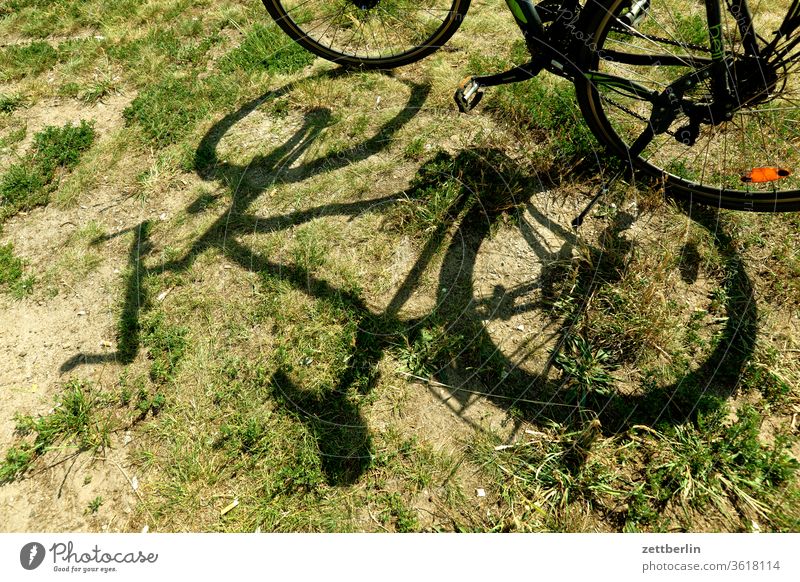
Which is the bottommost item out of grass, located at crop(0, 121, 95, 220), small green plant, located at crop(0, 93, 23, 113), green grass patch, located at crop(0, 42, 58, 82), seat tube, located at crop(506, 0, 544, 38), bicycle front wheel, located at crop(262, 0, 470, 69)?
grass, located at crop(0, 121, 95, 220)

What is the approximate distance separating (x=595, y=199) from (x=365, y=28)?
9.86ft

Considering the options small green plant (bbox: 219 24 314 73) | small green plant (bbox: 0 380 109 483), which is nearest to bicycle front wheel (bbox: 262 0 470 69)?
small green plant (bbox: 219 24 314 73)

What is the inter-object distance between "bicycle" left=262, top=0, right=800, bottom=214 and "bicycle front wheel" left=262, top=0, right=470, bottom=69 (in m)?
0.01

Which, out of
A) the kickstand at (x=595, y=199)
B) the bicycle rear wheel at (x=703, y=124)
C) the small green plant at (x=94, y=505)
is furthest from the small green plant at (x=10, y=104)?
the kickstand at (x=595, y=199)

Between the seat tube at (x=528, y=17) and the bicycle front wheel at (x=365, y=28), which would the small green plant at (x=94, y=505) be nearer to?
the seat tube at (x=528, y=17)

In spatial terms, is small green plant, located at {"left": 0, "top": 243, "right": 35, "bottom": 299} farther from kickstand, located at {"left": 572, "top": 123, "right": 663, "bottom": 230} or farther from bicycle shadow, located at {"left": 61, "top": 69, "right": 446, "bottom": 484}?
kickstand, located at {"left": 572, "top": 123, "right": 663, "bottom": 230}

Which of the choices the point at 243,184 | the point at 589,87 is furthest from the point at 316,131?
the point at 589,87

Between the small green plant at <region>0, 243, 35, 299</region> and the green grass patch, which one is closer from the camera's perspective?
the small green plant at <region>0, 243, 35, 299</region>

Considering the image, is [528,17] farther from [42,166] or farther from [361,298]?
[42,166]

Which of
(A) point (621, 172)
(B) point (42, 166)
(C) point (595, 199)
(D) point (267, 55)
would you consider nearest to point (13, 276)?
(B) point (42, 166)

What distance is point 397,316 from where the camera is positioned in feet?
10.3

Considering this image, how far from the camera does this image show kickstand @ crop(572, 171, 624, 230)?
3.23m
